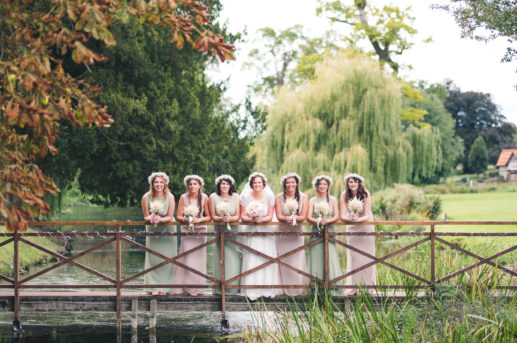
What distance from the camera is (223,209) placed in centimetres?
844

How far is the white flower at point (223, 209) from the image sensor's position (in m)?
8.43

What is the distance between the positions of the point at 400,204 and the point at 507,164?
40877 mm

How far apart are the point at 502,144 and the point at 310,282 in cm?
6024

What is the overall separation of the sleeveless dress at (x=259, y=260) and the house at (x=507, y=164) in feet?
166

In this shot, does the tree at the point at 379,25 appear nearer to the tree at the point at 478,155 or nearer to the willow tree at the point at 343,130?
the willow tree at the point at 343,130

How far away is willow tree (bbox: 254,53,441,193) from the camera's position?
22.8 metres

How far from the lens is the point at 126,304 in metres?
8.83

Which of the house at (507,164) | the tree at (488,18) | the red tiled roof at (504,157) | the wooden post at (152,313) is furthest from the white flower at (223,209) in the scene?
the red tiled roof at (504,157)

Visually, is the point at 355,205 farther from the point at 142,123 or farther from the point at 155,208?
the point at 142,123

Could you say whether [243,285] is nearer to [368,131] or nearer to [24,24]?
[24,24]

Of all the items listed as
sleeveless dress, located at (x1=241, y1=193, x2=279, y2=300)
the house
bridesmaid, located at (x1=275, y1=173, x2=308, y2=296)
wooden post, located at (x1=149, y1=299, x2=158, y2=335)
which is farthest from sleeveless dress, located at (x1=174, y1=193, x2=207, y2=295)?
the house

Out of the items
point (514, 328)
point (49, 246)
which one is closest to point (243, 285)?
point (514, 328)

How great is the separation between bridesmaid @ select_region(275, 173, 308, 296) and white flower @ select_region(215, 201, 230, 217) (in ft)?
2.48

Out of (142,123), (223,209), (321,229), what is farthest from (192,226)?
(142,123)
